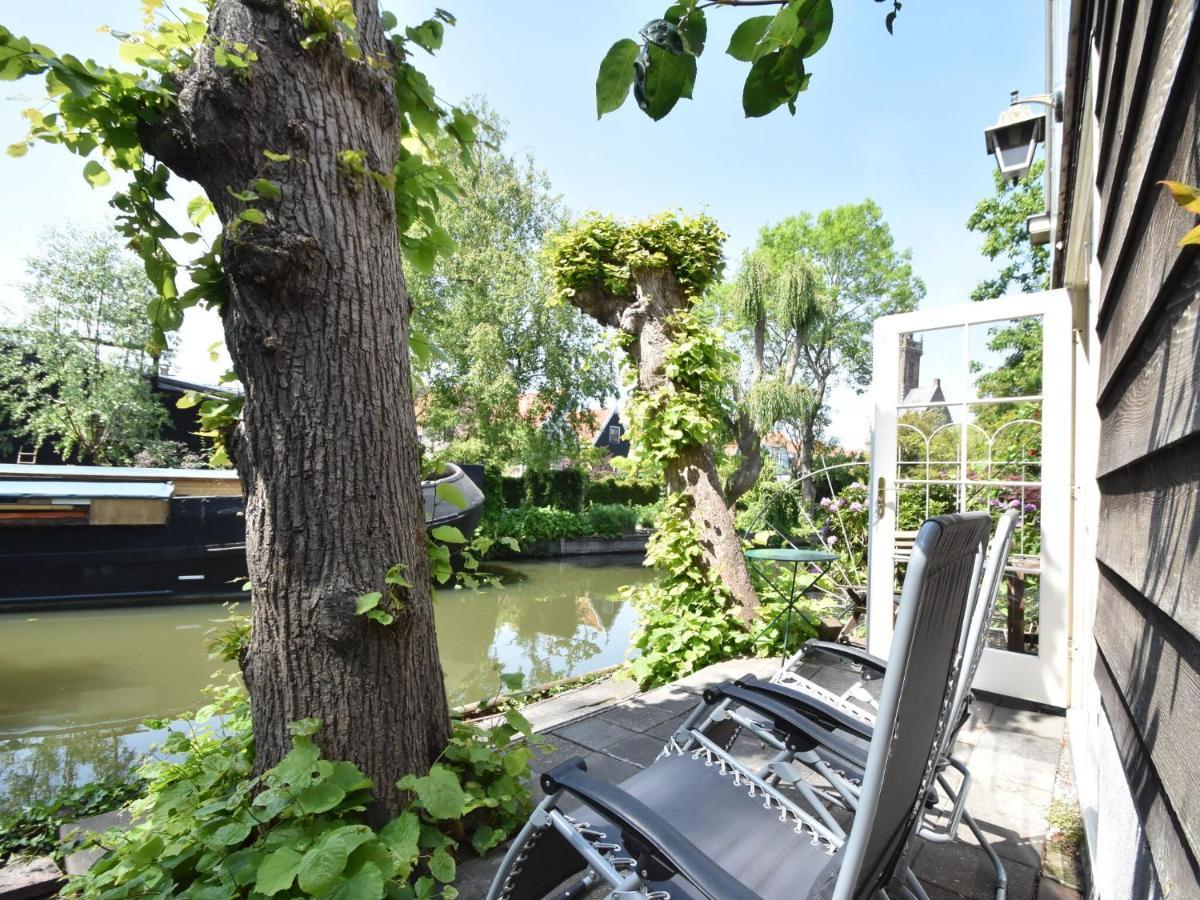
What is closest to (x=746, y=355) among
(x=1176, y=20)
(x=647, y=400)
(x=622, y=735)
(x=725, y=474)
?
(x=725, y=474)

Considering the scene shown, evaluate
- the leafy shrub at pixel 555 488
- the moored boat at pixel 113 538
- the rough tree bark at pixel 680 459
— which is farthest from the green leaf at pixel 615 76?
the leafy shrub at pixel 555 488

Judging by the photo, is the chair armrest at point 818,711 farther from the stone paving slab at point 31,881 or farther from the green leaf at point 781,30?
the stone paving slab at point 31,881

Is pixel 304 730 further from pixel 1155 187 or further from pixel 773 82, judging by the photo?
pixel 1155 187

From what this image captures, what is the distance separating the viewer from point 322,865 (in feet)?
4.64

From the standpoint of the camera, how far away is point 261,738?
176cm

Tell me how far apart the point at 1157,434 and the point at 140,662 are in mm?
7521

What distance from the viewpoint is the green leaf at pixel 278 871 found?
1381mm

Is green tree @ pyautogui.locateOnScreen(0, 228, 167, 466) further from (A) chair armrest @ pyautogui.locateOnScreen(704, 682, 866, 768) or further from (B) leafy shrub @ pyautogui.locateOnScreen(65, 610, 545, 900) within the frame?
(A) chair armrest @ pyautogui.locateOnScreen(704, 682, 866, 768)

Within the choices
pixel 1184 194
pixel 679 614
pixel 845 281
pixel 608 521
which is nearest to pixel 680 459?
pixel 679 614

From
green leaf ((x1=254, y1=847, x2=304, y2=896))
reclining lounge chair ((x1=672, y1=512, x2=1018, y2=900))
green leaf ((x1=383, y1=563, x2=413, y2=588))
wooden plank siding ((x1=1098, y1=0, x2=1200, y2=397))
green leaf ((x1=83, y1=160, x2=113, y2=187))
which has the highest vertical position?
green leaf ((x1=83, y1=160, x2=113, y2=187))

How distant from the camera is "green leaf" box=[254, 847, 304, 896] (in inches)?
54.4

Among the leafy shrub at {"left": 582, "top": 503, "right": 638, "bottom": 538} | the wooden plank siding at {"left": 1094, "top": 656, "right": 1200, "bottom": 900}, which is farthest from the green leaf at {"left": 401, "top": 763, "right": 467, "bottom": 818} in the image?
the leafy shrub at {"left": 582, "top": 503, "right": 638, "bottom": 538}

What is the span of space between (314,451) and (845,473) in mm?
18505

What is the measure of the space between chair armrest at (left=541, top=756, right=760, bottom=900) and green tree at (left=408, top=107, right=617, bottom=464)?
44.1ft
